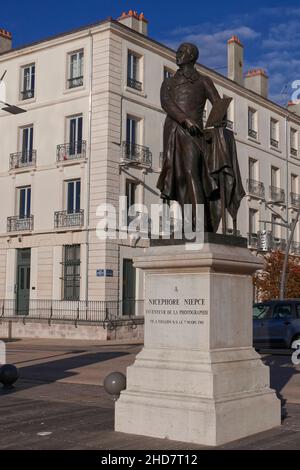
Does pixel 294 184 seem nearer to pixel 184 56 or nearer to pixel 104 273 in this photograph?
pixel 104 273

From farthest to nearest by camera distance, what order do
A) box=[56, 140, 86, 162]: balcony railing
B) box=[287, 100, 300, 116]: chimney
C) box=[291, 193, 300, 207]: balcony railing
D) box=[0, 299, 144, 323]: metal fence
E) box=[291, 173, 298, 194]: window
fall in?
box=[287, 100, 300, 116]: chimney → box=[291, 173, 298, 194]: window → box=[291, 193, 300, 207]: balcony railing → box=[56, 140, 86, 162]: balcony railing → box=[0, 299, 144, 323]: metal fence

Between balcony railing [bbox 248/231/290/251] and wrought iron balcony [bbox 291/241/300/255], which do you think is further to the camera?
wrought iron balcony [bbox 291/241/300/255]

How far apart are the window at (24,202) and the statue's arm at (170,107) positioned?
95.9 feet

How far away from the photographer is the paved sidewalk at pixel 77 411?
801cm

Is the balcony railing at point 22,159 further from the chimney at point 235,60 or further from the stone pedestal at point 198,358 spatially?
the stone pedestal at point 198,358

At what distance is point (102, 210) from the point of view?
114 feet

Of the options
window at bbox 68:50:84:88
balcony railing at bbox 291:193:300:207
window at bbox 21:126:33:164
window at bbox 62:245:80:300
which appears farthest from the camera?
balcony railing at bbox 291:193:300:207

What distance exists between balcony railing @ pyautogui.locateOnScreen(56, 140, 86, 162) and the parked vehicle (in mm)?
15836

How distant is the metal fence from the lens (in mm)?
33938

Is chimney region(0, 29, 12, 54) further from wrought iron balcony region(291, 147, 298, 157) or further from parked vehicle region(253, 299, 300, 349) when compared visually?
parked vehicle region(253, 299, 300, 349)

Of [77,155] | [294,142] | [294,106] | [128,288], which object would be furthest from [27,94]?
[294,106]

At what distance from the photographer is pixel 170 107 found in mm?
9586

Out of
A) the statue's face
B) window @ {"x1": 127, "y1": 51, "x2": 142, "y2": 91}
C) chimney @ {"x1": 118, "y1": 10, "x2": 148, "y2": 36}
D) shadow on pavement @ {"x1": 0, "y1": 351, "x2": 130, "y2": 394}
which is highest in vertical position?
chimney @ {"x1": 118, "y1": 10, "x2": 148, "y2": 36}

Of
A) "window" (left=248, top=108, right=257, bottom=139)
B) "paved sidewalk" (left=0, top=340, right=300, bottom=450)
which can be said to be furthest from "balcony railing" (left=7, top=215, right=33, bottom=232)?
"window" (left=248, top=108, right=257, bottom=139)
